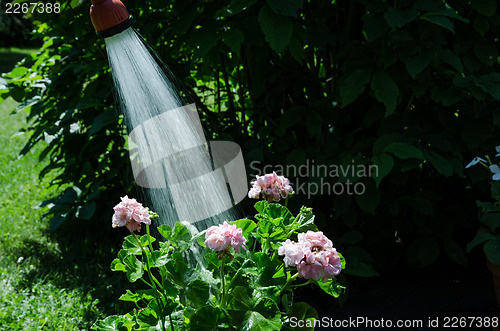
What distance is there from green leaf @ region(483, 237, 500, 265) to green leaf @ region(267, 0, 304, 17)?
100 cm

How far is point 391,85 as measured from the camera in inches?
73.4

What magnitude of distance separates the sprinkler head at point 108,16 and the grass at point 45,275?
4.86 feet

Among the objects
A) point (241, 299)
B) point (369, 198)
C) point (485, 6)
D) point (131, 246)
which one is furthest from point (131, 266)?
point (485, 6)

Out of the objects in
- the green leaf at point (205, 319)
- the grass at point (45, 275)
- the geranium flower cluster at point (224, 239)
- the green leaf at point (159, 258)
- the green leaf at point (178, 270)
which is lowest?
the grass at point (45, 275)

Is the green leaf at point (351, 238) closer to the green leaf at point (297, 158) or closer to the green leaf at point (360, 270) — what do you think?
the green leaf at point (360, 270)

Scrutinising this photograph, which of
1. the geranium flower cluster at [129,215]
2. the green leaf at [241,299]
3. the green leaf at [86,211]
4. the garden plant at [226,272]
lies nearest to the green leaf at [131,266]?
the garden plant at [226,272]

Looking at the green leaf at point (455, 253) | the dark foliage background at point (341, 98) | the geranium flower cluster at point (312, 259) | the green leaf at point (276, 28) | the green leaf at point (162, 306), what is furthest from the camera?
the green leaf at point (455, 253)

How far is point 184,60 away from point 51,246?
1328 mm

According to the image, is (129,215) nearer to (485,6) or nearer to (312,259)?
(312,259)

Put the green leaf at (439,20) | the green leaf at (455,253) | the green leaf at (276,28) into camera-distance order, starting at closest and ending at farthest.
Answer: the green leaf at (439,20) → the green leaf at (276,28) → the green leaf at (455,253)

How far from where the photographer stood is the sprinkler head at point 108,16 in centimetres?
114

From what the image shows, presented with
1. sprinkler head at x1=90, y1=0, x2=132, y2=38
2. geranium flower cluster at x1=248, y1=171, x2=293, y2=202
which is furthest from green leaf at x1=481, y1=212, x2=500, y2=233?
sprinkler head at x1=90, y1=0, x2=132, y2=38

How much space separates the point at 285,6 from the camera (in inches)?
66.9

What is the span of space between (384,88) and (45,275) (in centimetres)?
194
